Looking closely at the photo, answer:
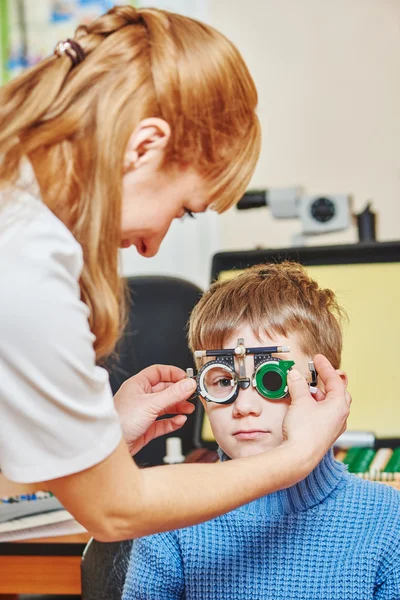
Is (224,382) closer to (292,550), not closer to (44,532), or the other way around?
(292,550)

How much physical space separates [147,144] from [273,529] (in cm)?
59

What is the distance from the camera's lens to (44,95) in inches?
36.6

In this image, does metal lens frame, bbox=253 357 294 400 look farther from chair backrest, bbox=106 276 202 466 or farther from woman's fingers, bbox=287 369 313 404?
chair backrest, bbox=106 276 202 466

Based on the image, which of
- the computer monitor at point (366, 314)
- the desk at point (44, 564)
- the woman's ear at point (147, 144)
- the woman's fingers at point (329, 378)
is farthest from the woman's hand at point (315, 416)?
the computer monitor at point (366, 314)

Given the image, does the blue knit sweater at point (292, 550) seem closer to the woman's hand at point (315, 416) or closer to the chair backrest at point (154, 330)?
the woman's hand at point (315, 416)

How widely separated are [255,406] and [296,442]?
0.18 m

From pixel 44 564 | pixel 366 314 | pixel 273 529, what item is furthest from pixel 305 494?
pixel 366 314

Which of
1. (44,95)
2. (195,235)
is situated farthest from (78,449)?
(195,235)

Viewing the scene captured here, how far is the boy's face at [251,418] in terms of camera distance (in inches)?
46.7

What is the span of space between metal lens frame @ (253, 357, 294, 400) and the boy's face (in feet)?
0.05

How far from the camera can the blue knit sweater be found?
1162mm

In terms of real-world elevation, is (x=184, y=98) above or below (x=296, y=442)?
above

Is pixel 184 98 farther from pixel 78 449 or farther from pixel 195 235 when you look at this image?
pixel 195 235

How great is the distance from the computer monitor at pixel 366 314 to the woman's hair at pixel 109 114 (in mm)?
961
